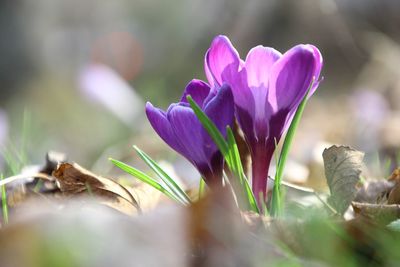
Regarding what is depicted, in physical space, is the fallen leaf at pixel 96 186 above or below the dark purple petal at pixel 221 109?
below

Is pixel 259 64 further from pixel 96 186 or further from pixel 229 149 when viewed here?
pixel 96 186

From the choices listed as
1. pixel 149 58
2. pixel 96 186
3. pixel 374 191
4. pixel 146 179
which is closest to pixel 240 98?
pixel 146 179

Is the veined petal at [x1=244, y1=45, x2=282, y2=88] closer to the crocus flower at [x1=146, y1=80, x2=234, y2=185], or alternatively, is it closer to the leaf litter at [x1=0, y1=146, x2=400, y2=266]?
the crocus flower at [x1=146, y1=80, x2=234, y2=185]

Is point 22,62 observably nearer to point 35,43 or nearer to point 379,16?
point 35,43

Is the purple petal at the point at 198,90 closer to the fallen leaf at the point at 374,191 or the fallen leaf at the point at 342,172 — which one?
the fallen leaf at the point at 342,172

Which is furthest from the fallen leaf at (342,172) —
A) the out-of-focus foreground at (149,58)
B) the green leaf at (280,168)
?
the out-of-focus foreground at (149,58)

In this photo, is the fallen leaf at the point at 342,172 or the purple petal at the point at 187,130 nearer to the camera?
the purple petal at the point at 187,130

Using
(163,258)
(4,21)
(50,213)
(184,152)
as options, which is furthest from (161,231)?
(4,21)

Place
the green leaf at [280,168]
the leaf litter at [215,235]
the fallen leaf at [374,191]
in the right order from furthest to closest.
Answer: the fallen leaf at [374,191], the green leaf at [280,168], the leaf litter at [215,235]
